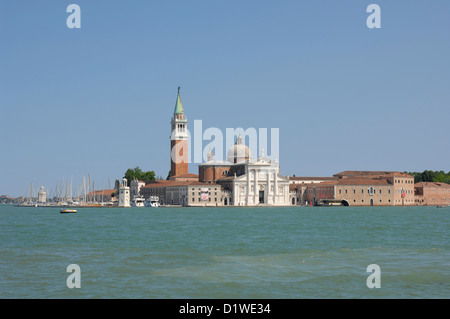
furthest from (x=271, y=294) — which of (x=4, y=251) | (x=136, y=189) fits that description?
(x=136, y=189)

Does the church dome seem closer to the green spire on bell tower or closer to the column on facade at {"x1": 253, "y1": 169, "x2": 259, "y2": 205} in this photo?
the column on facade at {"x1": 253, "y1": 169, "x2": 259, "y2": 205}

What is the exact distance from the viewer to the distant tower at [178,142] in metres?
105

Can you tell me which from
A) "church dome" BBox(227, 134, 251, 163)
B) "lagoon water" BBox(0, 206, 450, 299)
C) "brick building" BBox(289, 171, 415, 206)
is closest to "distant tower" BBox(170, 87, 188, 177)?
"church dome" BBox(227, 134, 251, 163)

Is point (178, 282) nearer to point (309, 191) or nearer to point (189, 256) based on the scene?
point (189, 256)

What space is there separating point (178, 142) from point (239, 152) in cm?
1040

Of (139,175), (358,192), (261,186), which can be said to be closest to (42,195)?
(139,175)

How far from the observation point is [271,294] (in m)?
13.2

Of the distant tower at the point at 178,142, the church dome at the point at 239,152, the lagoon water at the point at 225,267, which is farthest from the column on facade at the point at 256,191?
the lagoon water at the point at 225,267

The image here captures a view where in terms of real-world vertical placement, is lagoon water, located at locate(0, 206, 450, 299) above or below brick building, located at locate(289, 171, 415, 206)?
below

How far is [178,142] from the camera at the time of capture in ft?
345

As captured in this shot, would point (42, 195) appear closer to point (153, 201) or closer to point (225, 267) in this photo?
point (153, 201)

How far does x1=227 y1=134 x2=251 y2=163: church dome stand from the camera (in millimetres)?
102188

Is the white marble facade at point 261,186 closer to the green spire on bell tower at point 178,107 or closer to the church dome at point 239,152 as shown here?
the church dome at point 239,152
